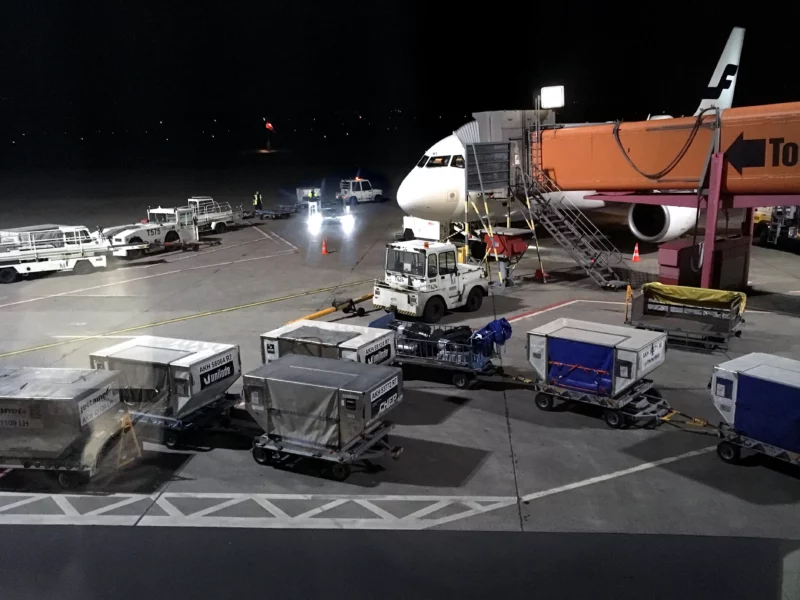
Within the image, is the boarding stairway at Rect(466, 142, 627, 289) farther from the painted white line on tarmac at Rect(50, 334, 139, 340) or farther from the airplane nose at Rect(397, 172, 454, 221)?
the painted white line on tarmac at Rect(50, 334, 139, 340)

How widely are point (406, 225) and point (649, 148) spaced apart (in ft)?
49.3

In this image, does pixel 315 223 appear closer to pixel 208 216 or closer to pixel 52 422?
pixel 208 216

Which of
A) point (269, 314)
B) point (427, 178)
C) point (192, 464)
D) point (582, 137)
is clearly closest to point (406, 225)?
point (427, 178)

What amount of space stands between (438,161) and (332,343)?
1944 cm

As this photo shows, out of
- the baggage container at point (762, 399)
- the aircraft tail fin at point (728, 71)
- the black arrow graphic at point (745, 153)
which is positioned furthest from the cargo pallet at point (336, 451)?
the aircraft tail fin at point (728, 71)

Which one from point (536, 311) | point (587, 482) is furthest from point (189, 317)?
point (587, 482)

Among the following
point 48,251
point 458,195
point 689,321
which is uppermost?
point 458,195

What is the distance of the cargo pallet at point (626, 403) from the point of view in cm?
1538

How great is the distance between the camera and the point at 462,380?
1820 centimetres

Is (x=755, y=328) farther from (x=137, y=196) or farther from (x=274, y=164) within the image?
(x=274, y=164)

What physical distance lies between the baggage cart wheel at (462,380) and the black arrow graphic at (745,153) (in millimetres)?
13292

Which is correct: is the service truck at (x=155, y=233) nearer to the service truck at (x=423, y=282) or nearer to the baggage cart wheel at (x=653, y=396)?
the service truck at (x=423, y=282)

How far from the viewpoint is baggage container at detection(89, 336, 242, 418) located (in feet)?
48.0

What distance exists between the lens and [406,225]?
38.5 m
